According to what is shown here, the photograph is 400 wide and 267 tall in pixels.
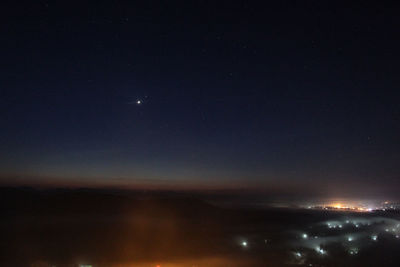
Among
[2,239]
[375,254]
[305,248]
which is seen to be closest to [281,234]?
[305,248]

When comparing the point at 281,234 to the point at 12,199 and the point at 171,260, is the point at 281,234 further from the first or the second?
the point at 12,199

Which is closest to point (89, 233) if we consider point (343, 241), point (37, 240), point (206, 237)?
point (37, 240)

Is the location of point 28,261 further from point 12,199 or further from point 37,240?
point 12,199

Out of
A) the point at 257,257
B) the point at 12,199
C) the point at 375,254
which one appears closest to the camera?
the point at 257,257

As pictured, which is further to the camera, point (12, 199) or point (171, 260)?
point (12, 199)

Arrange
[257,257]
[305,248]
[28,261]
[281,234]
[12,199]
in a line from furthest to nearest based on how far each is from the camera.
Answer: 1. [12,199]
2. [281,234]
3. [305,248]
4. [257,257]
5. [28,261]

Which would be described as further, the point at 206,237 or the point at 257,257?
the point at 206,237

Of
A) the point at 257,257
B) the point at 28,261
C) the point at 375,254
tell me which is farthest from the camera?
the point at 375,254

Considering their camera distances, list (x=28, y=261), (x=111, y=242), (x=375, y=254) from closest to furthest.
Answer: (x=28, y=261) < (x=375, y=254) < (x=111, y=242)
